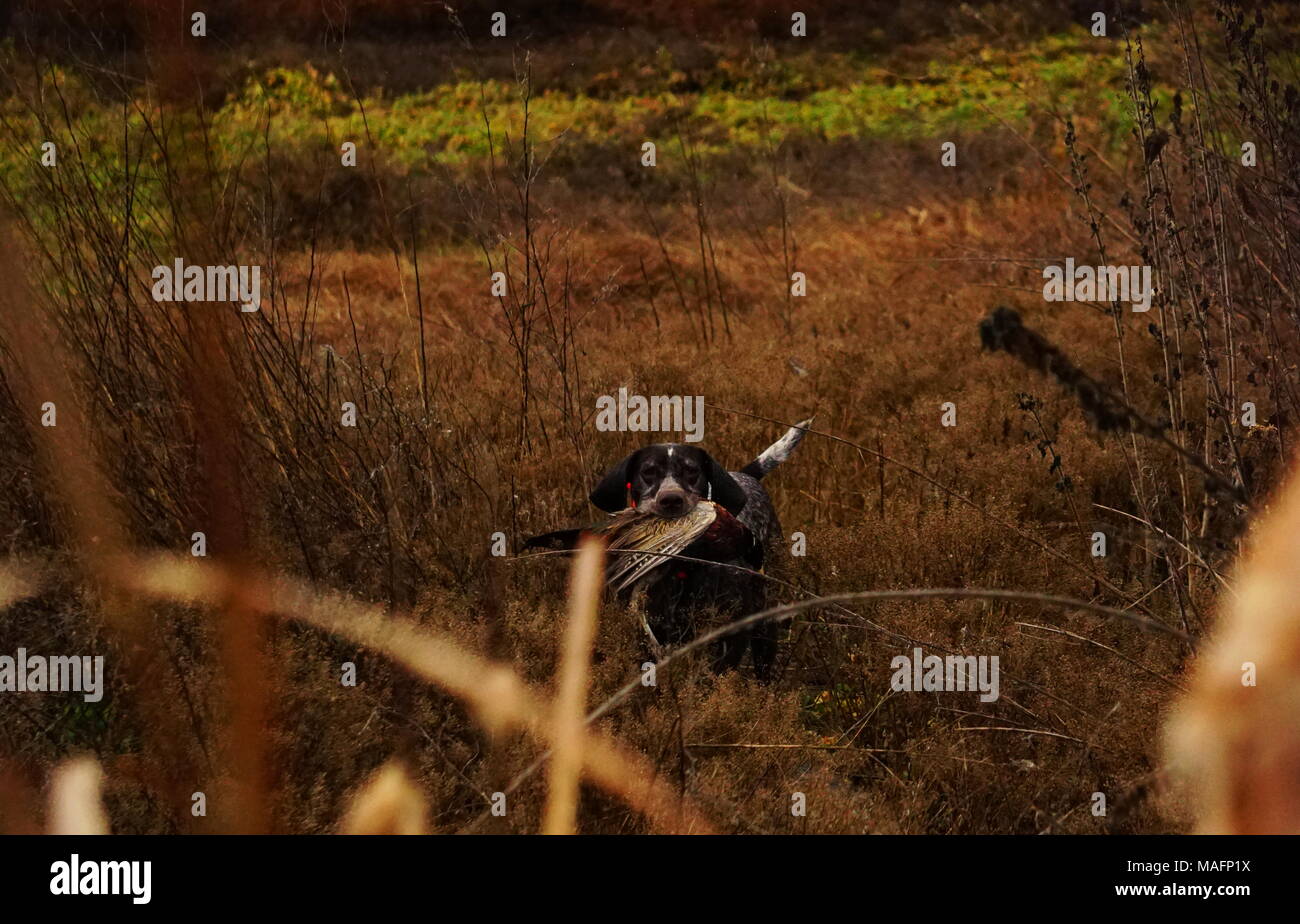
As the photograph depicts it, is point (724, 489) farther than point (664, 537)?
Yes

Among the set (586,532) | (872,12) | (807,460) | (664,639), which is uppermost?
(872,12)

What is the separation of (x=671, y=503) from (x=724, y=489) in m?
0.39

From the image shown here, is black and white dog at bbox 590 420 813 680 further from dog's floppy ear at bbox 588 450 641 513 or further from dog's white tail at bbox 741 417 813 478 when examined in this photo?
dog's white tail at bbox 741 417 813 478

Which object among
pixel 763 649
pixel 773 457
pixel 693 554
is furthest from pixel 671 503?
pixel 773 457

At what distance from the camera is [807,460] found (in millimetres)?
4590

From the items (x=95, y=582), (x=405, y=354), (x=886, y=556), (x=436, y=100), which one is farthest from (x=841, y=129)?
(x=95, y=582)

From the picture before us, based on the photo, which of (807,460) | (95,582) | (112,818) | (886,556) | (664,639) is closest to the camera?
(112,818)

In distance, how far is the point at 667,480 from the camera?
3.44 m

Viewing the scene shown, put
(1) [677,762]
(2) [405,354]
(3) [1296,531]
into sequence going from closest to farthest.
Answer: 1. (3) [1296,531]
2. (1) [677,762]
3. (2) [405,354]

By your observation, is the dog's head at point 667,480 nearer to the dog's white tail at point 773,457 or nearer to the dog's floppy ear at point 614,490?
the dog's floppy ear at point 614,490

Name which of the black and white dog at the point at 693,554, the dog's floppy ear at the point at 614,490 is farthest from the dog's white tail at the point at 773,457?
the dog's floppy ear at the point at 614,490

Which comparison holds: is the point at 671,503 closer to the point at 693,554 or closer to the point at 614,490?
the point at 693,554

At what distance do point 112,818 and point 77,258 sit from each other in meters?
1.55

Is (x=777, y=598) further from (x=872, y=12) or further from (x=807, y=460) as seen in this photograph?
(x=872, y=12)
